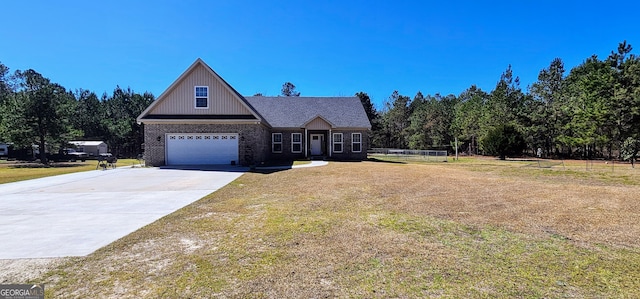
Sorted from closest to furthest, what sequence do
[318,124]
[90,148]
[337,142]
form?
[318,124], [337,142], [90,148]

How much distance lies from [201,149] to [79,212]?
43.8 ft

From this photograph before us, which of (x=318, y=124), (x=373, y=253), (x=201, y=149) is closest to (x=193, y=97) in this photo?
(x=201, y=149)

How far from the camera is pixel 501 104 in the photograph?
Result: 40.1m

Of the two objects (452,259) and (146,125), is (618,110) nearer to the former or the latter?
(452,259)

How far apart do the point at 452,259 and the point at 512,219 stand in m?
3.11

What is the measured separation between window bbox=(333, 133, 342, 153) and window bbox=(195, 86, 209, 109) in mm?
11043

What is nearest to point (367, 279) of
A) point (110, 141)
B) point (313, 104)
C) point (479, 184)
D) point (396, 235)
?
point (396, 235)

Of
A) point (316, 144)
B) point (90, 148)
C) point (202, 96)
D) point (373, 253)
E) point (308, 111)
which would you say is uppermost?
point (202, 96)

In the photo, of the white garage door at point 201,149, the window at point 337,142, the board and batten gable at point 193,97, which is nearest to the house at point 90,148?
the board and batten gable at point 193,97

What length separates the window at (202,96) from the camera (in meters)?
20.6

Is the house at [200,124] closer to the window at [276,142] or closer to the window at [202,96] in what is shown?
the window at [202,96]

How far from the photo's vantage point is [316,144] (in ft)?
92.5

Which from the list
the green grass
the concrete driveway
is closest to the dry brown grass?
the concrete driveway

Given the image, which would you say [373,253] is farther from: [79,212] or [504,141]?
[504,141]
